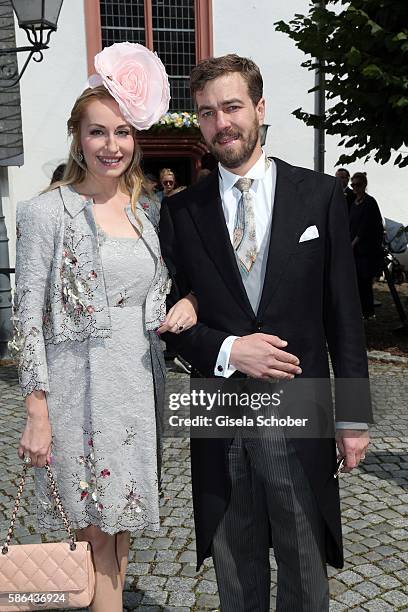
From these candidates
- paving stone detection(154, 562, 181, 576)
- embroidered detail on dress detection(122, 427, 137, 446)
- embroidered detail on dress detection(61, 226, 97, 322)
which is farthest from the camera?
paving stone detection(154, 562, 181, 576)

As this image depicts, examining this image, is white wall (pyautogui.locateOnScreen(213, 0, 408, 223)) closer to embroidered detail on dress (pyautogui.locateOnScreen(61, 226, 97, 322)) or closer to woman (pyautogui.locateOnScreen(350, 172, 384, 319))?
woman (pyautogui.locateOnScreen(350, 172, 384, 319))

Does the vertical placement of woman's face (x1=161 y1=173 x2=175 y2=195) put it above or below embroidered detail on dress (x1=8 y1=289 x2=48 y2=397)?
above

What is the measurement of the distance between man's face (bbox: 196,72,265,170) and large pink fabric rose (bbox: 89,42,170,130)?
24cm

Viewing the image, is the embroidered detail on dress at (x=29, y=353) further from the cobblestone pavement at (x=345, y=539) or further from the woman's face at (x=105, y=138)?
the cobblestone pavement at (x=345, y=539)

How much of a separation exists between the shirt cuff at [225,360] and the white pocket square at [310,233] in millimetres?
383

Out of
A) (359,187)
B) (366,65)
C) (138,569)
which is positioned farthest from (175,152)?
(138,569)

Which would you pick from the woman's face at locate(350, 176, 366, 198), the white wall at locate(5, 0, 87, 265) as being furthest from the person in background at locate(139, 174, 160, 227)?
the white wall at locate(5, 0, 87, 265)

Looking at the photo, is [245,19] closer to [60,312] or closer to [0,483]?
[0,483]

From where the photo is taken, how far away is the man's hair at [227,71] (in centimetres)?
206

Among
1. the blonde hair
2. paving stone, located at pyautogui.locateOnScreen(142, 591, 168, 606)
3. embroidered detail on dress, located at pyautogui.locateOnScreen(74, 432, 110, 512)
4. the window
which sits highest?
the window

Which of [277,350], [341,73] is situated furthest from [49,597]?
[341,73]

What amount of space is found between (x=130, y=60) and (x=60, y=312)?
90cm

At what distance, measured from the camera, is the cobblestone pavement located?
2992mm

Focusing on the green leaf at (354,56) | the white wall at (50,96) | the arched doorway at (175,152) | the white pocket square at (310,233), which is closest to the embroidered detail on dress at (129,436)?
the white pocket square at (310,233)
